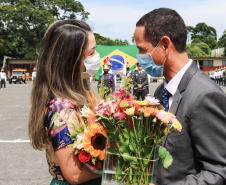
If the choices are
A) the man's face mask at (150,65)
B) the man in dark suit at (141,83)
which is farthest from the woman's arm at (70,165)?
the man in dark suit at (141,83)

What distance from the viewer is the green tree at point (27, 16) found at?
4844 centimetres

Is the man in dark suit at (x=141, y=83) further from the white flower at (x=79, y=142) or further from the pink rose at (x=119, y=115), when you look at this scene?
the pink rose at (x=119, y=115)

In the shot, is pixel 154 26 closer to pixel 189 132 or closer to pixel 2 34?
pixel 189 132

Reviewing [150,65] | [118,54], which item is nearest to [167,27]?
[150,65]

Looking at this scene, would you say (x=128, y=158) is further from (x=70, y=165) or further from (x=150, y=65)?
(x=150, y=65)

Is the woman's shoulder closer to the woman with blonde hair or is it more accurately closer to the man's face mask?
the woman with blonde hair

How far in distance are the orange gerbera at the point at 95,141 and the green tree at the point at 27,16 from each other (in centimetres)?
4936

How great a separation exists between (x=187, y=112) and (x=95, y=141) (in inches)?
22.6

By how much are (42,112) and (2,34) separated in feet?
184

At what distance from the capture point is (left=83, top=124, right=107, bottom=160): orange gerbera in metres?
1.61

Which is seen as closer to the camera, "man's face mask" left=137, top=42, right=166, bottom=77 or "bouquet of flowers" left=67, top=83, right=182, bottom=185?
"bouquet of flowers" left=67, top=83, right=182, bottom=185

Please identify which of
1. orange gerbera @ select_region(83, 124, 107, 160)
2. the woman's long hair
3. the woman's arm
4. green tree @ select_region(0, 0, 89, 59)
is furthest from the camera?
green tree @ select_region(0, 0, 89, 59)

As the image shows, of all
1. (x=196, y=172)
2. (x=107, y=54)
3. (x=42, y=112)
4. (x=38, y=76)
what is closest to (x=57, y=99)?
(x=42, y=112)

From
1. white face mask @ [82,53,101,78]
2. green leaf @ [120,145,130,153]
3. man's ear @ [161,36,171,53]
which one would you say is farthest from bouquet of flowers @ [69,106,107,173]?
man's ear @ [161,36,171,53]
